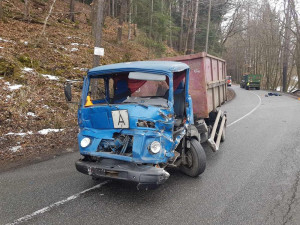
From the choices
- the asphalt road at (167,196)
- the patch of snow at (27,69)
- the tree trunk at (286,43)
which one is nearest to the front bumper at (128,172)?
the asphalt road at (167,196)

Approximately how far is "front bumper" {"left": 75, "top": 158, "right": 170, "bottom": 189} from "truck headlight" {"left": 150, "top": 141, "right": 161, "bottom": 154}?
0.82 ft

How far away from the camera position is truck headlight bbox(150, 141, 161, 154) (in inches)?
142

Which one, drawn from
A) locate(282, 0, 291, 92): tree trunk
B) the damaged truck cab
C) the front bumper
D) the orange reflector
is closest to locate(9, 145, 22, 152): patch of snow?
the damaged truck cab

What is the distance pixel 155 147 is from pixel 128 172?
1.86ft

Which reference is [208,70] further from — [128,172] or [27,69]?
[27,69]

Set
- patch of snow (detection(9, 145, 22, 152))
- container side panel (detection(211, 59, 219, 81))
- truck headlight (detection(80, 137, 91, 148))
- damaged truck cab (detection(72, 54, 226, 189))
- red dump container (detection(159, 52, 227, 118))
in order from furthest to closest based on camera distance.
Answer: container side panel (detection(211, 59, 219, 81)) → patch of snow (detection(9, 145, 22, 152)) → red dump container (detection(159, 52, 227, 118)) → truck headlight (detection(80, 137, 91, 148)) → damaged truck cab (detection(72, 54, 226, 189))

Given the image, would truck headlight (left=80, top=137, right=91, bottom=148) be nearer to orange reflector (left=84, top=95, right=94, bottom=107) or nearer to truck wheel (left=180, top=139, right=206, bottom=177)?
orange reflector (left=84, top=95, right=94, bottom=107)

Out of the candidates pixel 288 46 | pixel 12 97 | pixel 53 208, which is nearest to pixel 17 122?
pixel 12 97

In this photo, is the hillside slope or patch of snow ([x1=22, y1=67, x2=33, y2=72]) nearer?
the hillside slope

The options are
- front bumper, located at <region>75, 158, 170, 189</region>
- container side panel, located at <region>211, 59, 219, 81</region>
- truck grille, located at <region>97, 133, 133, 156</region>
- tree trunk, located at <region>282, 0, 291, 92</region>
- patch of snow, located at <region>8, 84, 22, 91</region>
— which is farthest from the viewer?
tree trunk, located at <region>282, 0, 291, 92</region>

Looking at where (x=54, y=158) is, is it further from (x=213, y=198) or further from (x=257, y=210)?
(x=257, y=210)

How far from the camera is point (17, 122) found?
24.1 ft

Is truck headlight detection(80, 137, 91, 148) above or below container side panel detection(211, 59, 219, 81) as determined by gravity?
below

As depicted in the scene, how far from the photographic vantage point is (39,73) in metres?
10.7
